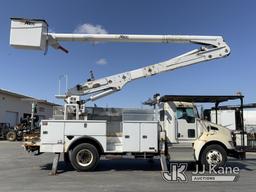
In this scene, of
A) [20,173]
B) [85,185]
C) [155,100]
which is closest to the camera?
[85,185]

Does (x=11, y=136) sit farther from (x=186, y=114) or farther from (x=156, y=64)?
(x=186, y=114)

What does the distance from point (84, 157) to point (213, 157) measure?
16.3ft

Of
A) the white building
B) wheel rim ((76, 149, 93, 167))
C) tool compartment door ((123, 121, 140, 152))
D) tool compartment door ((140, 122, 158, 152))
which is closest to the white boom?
tool compartment door ((123, 121, 140, 152))

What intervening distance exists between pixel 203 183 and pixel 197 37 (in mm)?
6603

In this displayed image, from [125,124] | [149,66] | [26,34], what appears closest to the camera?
[26,34]

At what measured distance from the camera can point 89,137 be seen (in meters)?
13.7

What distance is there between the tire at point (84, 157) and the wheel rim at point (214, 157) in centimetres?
430

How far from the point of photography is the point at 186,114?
581 inches

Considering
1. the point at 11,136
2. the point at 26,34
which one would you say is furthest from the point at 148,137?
the point at 11,136

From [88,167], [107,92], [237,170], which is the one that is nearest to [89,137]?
[88,167]

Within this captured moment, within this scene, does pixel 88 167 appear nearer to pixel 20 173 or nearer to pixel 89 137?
pixel 89 137

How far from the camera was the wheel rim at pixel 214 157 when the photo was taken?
45.6 ft

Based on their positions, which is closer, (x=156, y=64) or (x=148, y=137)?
(x=148, y=137)

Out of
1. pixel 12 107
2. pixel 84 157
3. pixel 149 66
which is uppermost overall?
pixel 12 107
